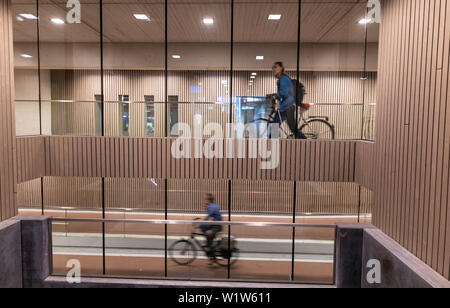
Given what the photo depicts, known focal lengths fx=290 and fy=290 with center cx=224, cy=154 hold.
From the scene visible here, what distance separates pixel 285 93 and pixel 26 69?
12642 millimetres

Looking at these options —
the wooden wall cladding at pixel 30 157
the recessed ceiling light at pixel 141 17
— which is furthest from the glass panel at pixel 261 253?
the recessed ceiling light at pixel 141 17

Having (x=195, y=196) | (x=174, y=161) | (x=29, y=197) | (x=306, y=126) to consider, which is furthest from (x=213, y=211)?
(x=29, y=197)

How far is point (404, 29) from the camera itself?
15.8ft

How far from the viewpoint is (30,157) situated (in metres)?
6.97

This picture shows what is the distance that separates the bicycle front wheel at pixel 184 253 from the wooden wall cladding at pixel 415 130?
375 cm

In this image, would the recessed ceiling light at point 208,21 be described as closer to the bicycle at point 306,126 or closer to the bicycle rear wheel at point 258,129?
the bicycle at point 306,126

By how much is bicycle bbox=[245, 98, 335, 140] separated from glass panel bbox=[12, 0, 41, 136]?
5801mm

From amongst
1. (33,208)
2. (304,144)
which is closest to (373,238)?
(304,144)

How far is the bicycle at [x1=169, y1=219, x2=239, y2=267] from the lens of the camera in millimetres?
6152

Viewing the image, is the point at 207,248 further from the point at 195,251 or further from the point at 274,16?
the point at 274,16

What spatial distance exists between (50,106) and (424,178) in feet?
29.8

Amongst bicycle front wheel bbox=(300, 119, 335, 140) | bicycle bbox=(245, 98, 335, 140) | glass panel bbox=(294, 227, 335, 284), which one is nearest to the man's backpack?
bicycle bbox=(245, 98, 335, 140)

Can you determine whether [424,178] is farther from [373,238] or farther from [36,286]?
[36,286]

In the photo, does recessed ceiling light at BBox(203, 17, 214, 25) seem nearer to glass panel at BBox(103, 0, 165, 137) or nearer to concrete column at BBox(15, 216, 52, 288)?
glass panel at BBox(103, 0, 165, 137)
